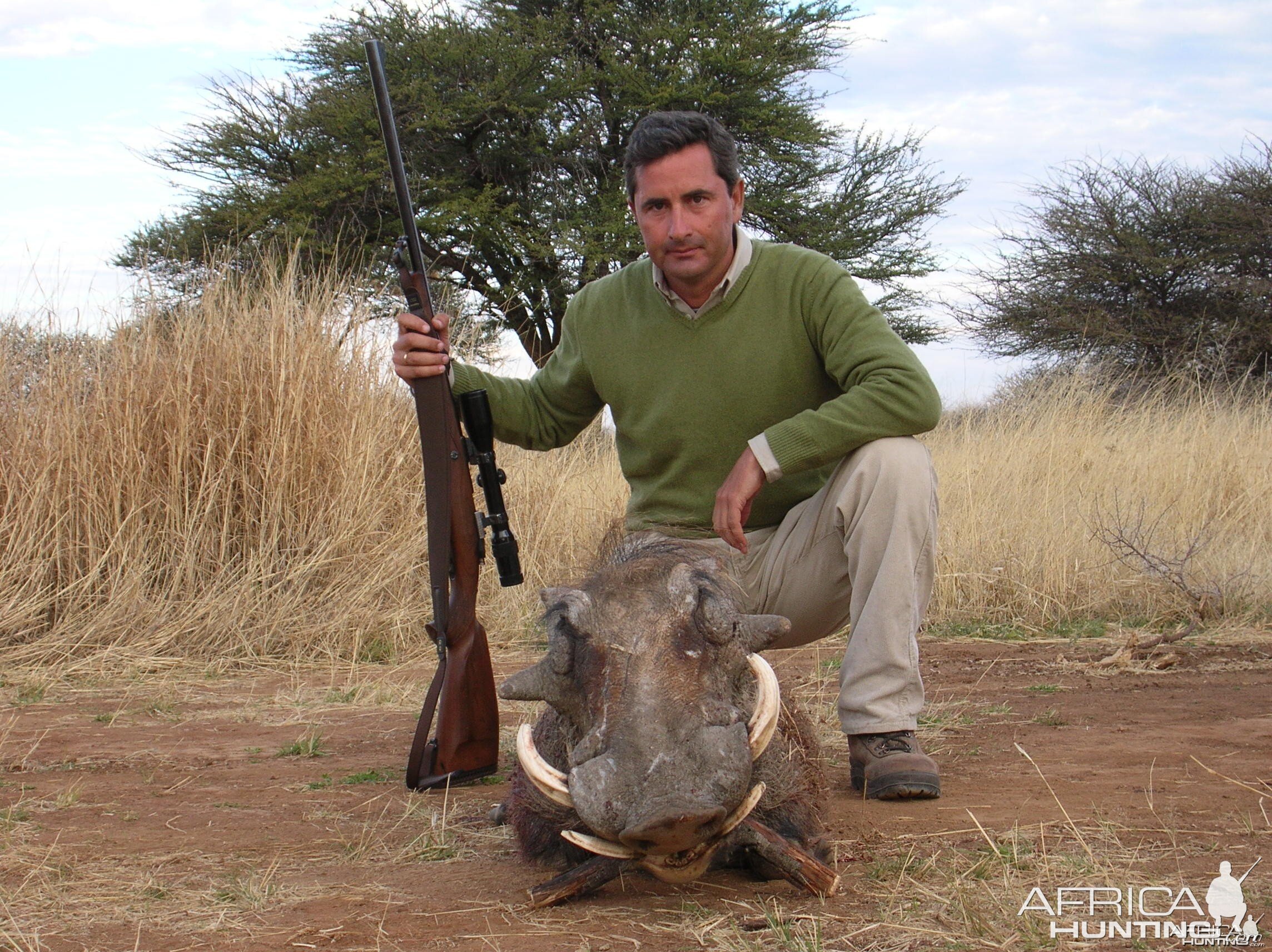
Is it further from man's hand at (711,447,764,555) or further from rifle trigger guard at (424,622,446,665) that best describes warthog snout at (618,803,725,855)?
rifle trigger guard at (424,622,446,665)

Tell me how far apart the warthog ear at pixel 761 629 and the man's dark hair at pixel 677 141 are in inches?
58.2

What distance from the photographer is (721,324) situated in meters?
3.27

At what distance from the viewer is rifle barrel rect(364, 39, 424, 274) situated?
334 cm

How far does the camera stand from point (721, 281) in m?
3.30

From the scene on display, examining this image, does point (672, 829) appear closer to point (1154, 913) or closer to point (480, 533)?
point (1154, 913)

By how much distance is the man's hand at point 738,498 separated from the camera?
2834 mm

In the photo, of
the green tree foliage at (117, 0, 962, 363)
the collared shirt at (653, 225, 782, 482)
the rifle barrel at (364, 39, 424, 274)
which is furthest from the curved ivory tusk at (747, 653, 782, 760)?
the green tree foliage at (117, 0, 962, 363)

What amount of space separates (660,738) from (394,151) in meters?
2.16

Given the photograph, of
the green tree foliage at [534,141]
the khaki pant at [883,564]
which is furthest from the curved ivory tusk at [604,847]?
the green tree foliage at [534,141]

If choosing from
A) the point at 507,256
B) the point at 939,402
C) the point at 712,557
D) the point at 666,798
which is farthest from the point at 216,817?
the point at 507,256

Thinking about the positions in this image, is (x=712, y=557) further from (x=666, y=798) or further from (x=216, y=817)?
(x=216, y=817)

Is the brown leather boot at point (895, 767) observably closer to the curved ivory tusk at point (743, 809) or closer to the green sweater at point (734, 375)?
the green sweater at point (734, 375)

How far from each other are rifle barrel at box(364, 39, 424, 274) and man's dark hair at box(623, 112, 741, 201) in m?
0.63

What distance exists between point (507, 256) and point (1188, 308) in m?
9.00
